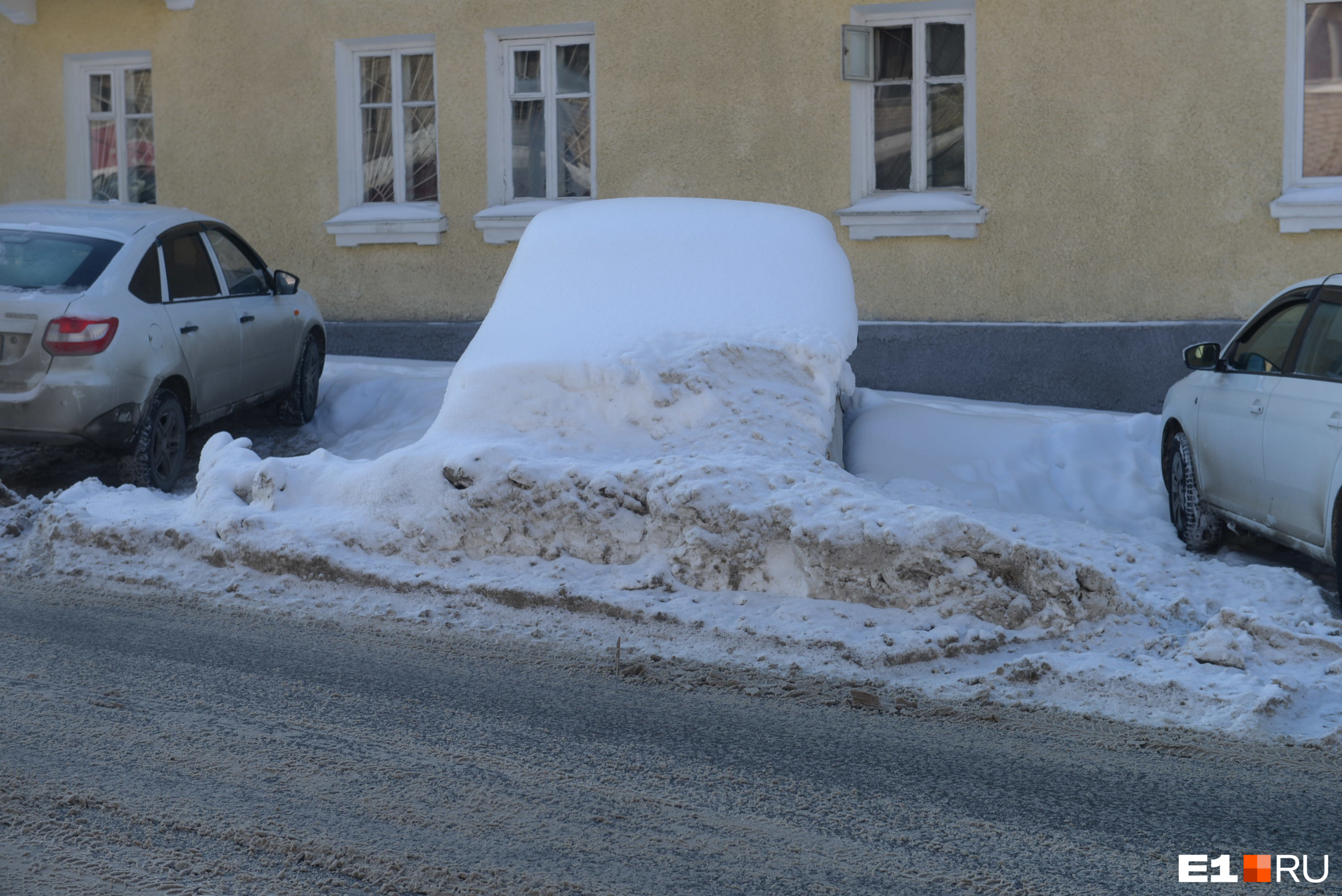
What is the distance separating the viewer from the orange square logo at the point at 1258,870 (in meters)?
3.12

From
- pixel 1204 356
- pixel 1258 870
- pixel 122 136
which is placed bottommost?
pixel 1258 870

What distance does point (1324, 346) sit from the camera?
5812 mm

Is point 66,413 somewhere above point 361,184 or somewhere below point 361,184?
below

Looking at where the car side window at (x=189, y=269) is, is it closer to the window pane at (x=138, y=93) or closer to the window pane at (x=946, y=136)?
the window pane at (x=946, y=136)

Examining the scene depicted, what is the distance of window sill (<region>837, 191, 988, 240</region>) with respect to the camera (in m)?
11.1

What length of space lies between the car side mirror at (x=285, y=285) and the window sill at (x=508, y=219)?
3.02m

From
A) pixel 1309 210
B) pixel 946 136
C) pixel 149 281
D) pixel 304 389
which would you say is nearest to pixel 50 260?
pixel 149 281

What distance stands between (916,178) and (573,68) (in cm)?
351

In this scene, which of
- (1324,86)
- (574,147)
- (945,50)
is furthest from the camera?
(574,147)

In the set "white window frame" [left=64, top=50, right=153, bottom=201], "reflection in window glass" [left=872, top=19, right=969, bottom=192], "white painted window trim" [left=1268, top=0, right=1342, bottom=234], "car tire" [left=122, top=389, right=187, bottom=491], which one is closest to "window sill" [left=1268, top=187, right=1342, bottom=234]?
"white painted window trim" [left=1268, top=0, right=1342, bottom=234]

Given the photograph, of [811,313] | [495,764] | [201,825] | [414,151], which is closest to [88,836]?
[201,825]

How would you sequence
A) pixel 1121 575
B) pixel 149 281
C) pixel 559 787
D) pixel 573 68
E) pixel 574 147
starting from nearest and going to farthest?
pixel 559 787
pixel 1121 575
pixel 149 281
pixel 573 68
pixel 574 147

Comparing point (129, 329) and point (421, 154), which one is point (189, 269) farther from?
point (421, 154)

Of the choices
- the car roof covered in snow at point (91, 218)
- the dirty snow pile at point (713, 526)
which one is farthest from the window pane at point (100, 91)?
the dirty snow pile at point (713, 526)
